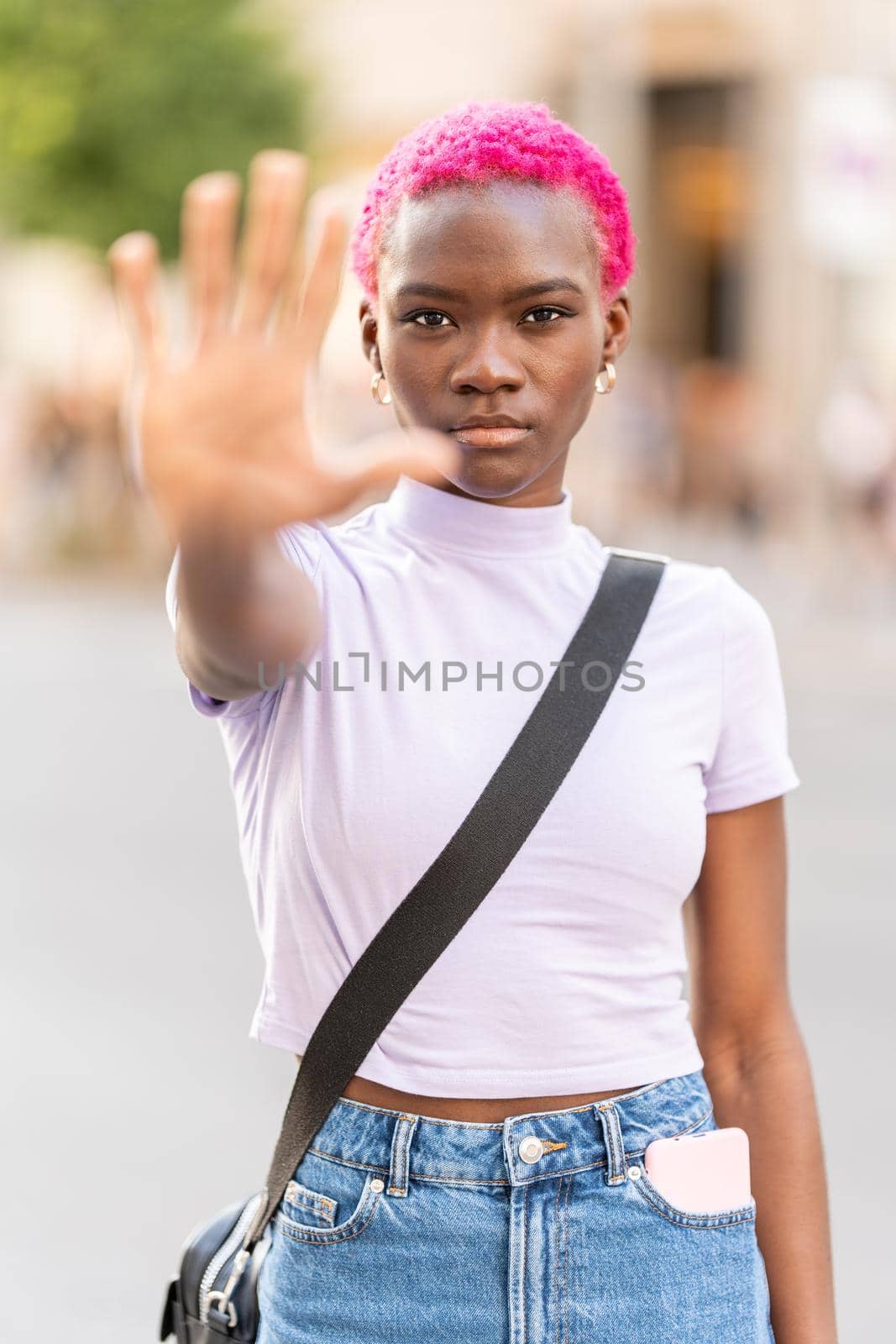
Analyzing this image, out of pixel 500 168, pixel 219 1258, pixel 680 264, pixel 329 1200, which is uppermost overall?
pixel 680 264

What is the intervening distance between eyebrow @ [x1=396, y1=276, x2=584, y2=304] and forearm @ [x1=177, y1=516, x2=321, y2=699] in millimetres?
325

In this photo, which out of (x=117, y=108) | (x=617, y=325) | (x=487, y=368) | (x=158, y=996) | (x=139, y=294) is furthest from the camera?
(x=117, y=108)

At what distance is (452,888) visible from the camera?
1.63 m

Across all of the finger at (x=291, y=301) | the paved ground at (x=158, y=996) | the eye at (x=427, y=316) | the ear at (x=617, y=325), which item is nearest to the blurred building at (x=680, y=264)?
the paved ground at (x=158, y=996)

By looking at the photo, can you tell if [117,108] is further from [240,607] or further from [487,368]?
[240,607]

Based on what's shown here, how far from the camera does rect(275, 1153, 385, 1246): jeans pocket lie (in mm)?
1640

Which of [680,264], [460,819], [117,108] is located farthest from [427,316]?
[680,264]

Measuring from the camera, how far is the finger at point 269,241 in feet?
4.23

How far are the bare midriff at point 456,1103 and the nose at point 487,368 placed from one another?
606 millimetres

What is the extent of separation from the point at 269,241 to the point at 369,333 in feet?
1.60

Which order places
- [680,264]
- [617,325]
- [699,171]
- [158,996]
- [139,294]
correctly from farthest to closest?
[680,264], [699,171], [158,996], [617,325], [139,294]

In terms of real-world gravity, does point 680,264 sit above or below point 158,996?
above

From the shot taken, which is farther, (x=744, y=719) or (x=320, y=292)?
(x=744, y=719)

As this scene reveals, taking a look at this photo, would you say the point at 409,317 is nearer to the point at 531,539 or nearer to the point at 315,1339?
the point at 531,539
